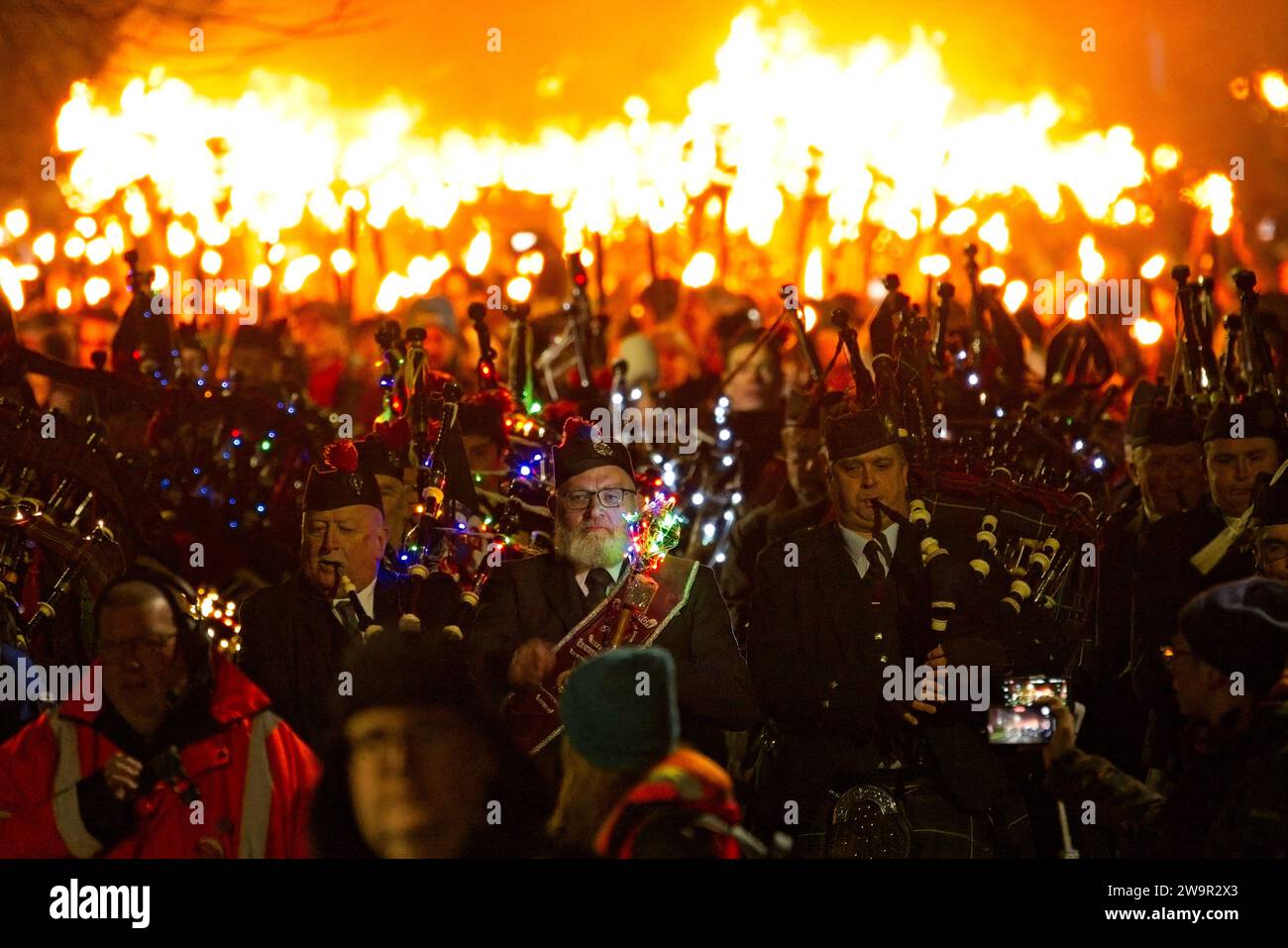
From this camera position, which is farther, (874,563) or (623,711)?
(874,563)

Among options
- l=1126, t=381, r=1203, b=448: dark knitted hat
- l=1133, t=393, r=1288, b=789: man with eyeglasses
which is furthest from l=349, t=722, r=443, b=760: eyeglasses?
l=1126, t=381, r=1203, b=448: dark knitted hat

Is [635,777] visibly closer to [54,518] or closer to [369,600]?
[369,600]

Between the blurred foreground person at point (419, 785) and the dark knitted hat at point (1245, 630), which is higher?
the dark knitted hat at point (1245, 630)

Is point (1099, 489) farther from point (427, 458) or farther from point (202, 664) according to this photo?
point (202, 664)

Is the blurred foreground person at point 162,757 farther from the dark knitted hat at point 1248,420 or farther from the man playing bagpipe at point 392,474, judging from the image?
the dark knitted hat at point 1248,420

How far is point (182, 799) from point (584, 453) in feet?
6.67

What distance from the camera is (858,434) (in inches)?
277

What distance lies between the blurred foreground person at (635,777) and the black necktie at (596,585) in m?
1.59

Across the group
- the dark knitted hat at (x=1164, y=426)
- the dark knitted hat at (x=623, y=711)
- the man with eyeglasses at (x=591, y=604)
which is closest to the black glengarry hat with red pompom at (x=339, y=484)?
the man with eyeglasses at (x=591, y=604)

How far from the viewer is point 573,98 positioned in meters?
19.7

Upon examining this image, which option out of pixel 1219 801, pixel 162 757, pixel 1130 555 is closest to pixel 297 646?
pixel 162 757

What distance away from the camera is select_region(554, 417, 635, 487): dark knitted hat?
6.82 m

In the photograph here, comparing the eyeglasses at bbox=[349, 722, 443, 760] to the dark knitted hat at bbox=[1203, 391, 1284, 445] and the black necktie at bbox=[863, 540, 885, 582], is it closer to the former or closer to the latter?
the black necktie at bbox=[863, 540, 885, 582]

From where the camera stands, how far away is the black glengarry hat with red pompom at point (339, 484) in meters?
6.85
